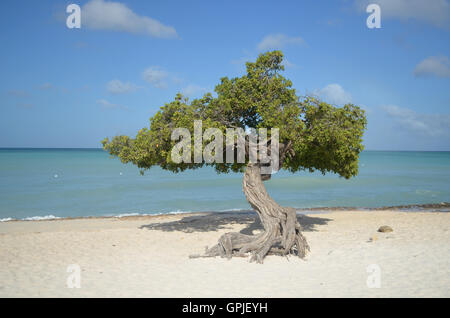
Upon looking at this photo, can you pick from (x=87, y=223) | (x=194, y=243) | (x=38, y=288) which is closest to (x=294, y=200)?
(x=87, y=223)

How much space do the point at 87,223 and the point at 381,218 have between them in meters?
14.0

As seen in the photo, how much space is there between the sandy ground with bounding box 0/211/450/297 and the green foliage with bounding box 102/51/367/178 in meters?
2.69

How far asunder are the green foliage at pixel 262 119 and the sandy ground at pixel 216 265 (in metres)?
2.69

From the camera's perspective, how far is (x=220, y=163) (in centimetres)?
1291

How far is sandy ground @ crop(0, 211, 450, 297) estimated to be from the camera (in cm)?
752

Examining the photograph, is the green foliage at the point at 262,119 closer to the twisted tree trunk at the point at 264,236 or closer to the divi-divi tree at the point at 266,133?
the divi-divi tree at the point at 266,133

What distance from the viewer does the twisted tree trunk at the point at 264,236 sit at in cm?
1015

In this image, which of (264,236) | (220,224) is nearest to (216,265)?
(264,236)

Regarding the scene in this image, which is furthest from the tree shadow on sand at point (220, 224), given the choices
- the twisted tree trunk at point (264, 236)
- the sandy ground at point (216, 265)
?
the twisted tree trunk at point (264, 236)

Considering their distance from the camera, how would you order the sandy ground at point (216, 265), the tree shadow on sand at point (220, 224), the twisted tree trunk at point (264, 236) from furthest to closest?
the tree shadow on sand at point (220, 224) → the twisted tree trunk at point (264, 236) → the sandy ground at point (216, 265)

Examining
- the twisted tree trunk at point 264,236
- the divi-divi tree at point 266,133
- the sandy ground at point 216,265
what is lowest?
the sandy ground at point 216,265

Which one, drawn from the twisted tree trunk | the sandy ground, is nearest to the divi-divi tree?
the twisted tree trunk
